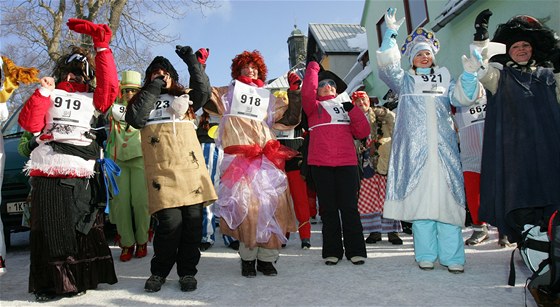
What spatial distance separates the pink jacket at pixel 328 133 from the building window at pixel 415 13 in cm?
865

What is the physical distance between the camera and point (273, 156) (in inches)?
167

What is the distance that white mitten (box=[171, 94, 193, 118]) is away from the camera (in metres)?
3.76

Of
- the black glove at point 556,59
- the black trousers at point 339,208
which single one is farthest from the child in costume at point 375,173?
the black glove at point 556,59

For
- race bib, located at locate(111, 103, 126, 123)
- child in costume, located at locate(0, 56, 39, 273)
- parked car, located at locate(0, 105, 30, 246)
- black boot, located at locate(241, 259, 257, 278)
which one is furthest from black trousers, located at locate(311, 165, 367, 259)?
parked car, located at locate(0, 105, 30, 246)

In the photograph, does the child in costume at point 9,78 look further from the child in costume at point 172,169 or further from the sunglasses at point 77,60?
the child in costume at point 172,169

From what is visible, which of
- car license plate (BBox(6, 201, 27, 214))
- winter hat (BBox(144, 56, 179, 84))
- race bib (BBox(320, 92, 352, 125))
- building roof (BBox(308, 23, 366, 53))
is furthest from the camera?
building roof (BBox(308, 23, 366, 53))

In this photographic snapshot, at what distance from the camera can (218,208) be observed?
410 cm

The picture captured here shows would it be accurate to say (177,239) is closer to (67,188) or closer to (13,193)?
(67,188)

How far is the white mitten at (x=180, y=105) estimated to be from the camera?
3757mm

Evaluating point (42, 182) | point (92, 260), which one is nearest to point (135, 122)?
point (42, 182)

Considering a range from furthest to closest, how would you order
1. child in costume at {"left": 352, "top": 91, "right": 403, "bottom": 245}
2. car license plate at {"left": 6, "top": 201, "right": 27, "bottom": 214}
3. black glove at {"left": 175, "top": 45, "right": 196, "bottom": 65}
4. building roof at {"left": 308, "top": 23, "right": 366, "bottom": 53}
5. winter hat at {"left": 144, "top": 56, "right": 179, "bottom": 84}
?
building roof at {"left": 308, "top": 23, "right": 366, "bottom": 53}
car license plate at {"left": 6, "top": 201, "right": 27, "bottom": 214}
child in costume at {"left": 352, "top": 91, "right": 403, "bottom": 245}
winter hat at {"left": 144, "top": 56, "right": 179, "bottom": 84}
black glove at {"left": 175, "top": 45, "right": 196, "bottom": 65}

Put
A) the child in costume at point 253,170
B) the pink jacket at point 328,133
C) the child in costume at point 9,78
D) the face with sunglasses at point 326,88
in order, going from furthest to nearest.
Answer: the face with sunglasses at point 326,88 → the pink jacket at point 328,133 → the child in costume at point 9,78 → the child in costume at point 253,170

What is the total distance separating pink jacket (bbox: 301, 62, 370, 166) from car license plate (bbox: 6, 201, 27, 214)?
3.86 m

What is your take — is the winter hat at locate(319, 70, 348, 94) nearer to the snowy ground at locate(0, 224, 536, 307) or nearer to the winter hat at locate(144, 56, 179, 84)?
Answer: the winter hat at locate(144, 56, 179, 84)
